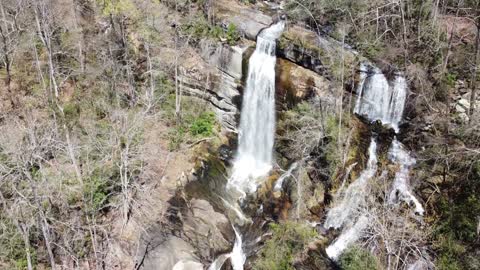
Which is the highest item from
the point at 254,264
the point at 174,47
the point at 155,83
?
the point at 174,47

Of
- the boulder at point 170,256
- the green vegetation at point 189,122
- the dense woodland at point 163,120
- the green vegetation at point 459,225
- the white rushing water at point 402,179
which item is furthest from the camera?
the green vegetation at point 189,122

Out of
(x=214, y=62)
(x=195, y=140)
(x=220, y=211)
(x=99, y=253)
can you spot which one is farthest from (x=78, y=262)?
(x=214, y=62)

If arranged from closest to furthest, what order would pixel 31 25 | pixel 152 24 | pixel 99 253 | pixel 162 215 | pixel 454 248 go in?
pixel 454 248
pixel 99 253
pixel 162 215
pixel 31 25
pixel 152 24

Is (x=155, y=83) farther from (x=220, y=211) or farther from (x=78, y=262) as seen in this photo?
(x=78, y=262)

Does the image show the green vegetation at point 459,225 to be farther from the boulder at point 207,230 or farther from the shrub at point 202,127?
the shrub at point 202,127

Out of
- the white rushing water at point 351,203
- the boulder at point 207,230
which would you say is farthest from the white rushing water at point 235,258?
the white rushing water at point 351,203

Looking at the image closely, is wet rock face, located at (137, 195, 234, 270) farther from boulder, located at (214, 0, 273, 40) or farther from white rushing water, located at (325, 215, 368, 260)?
boulder, located at (214, 0, 273, 40)
